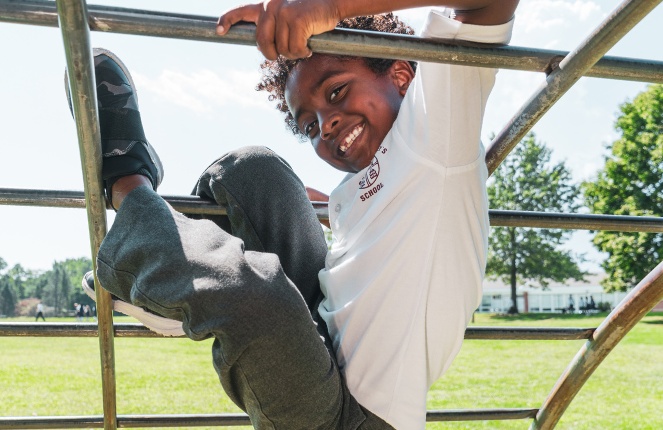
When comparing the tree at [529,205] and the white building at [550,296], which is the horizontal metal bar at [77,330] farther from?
the white building at [550,296]

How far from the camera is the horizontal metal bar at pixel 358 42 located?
72cm

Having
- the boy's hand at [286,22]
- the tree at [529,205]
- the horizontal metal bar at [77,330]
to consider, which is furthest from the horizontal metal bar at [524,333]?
the tree at [529,205]

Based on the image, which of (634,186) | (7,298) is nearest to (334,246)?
(634,186)

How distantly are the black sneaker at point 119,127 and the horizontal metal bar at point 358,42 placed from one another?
1.27 feet

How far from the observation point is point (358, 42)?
78cm

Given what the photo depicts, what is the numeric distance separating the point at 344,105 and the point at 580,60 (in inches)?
25.9

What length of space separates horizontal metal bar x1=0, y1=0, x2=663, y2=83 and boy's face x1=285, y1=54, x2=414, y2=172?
58 cm

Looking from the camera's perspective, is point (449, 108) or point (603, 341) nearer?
point (449, 108)

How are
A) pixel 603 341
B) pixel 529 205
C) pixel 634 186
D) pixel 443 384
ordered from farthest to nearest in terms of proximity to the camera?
pixel 529 205 → pixel 634 186 → pixel 443 384 → pixel 603 341

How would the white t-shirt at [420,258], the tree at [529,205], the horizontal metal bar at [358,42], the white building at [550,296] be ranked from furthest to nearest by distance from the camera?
the white building at [550,296]
the tree at [529,205]
the white t-shirt at [420,258]
the horizontal metal bar at [358,42]

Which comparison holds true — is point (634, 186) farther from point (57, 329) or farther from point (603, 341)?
point (57, 329)

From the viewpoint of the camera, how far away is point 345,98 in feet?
4.80

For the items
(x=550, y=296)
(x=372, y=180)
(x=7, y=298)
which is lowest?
(x=550, y=296)

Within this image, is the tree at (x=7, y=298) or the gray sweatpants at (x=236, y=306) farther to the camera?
the tree at (x=7, y=298)
